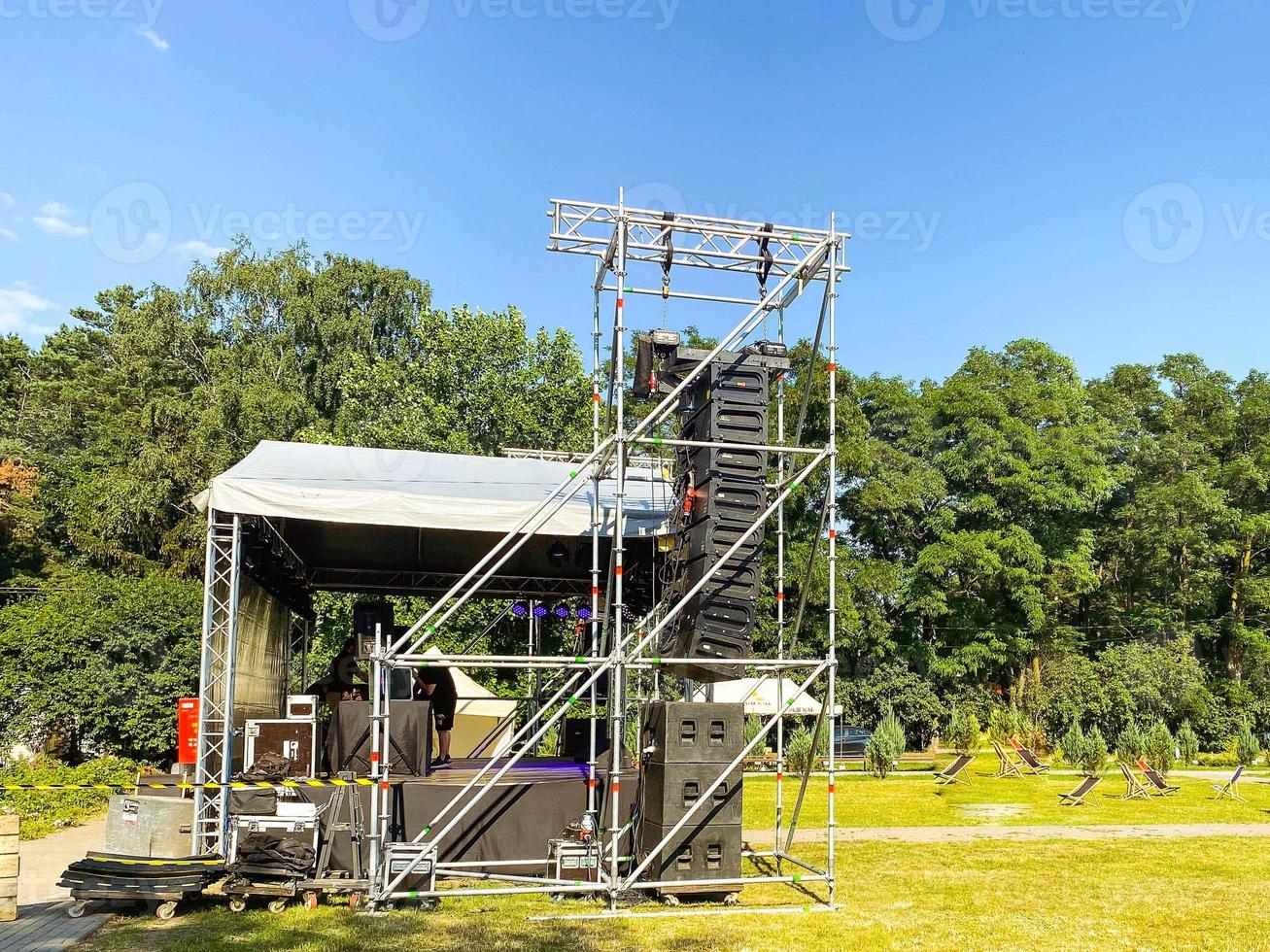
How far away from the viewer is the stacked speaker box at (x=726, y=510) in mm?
8781

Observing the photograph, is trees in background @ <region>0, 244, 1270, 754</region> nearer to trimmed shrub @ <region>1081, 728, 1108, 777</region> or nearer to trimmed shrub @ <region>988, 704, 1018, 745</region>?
trimmed shrub @ <region>988, 704, 1018, 745</region>

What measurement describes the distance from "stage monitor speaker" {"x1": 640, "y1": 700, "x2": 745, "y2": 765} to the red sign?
13.1 ft

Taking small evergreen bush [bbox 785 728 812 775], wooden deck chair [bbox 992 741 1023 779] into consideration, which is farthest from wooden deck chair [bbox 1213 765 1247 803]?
small evergreen bush [bbox 785 728 812 775]

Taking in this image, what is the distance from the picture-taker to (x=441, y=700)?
12.7m

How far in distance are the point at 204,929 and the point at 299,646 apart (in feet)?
35.1

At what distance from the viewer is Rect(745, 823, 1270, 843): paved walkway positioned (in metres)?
12.0

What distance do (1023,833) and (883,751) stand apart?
7722 millimetres

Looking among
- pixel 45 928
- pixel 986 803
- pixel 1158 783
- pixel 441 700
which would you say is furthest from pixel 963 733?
pixel 45 928

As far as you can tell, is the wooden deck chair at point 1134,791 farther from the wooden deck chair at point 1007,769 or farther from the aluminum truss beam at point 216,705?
the aluminum truss beam at point 216,705

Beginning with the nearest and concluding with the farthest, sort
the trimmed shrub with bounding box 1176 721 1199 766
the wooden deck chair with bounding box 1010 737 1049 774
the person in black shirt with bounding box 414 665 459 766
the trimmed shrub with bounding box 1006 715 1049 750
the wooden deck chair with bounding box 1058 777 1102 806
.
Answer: the person in black shirt with bounding box 414 665 459 766, the wooden deck chair with bounding box 1058 777 1102 806, the wooden deck chair with bounding box 1010 737 1049 774, the trimmed shrub with bounding box 1176 721 1199 766, the trimmed shrub with bounding box 1006 715 1049 750

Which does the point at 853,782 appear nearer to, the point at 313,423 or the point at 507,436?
the point at 507,436

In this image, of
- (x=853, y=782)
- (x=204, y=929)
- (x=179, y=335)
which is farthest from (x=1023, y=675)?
(x=204, y=929)

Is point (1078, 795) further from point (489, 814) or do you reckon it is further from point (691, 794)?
point (489, 814)

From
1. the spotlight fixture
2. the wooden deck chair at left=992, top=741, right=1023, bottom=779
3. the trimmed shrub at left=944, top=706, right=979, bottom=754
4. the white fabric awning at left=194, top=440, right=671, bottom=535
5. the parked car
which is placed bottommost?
the parked car
